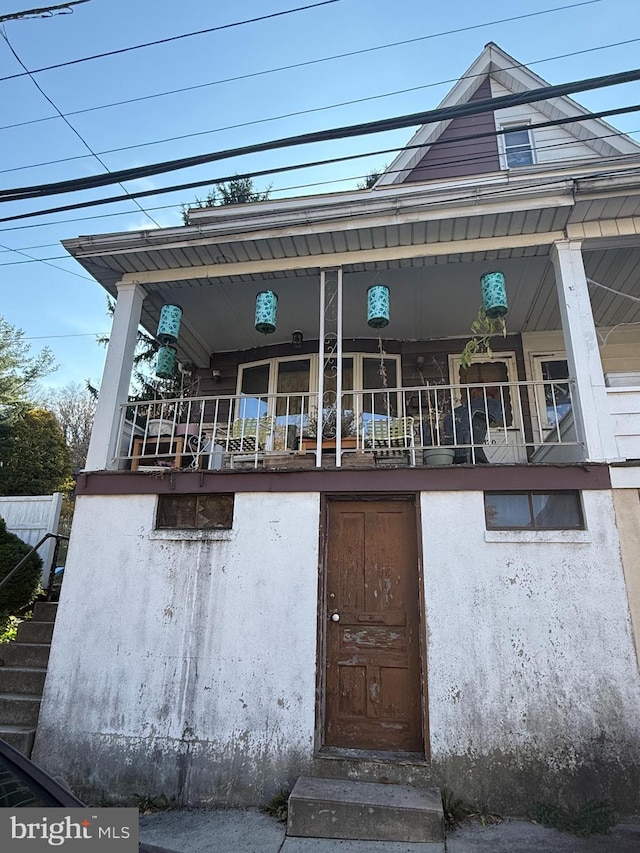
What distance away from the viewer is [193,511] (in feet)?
15.8

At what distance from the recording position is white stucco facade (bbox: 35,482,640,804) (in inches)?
148

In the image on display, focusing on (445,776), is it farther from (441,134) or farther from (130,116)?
(441,134)

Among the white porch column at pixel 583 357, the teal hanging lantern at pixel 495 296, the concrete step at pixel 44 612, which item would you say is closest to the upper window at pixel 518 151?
the white porch column at pixel 583 357

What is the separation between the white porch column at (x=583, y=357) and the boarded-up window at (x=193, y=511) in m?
3.40

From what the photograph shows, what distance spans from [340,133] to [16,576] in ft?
20.4

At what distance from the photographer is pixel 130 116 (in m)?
4.80

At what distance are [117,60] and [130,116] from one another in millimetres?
498

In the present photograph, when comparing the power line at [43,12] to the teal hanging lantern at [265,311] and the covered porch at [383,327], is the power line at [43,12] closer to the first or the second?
the covered porch at [383,327]

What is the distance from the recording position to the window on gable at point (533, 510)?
4211mm

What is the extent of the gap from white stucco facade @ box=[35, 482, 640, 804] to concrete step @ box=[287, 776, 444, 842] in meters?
0.40

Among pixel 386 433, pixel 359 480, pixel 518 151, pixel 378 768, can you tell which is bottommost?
pixel 378 768

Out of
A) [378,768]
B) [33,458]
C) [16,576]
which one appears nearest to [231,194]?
[33,458]

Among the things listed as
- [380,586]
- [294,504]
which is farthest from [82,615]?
[380,586]

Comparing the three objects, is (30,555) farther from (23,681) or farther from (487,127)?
(487,127)
